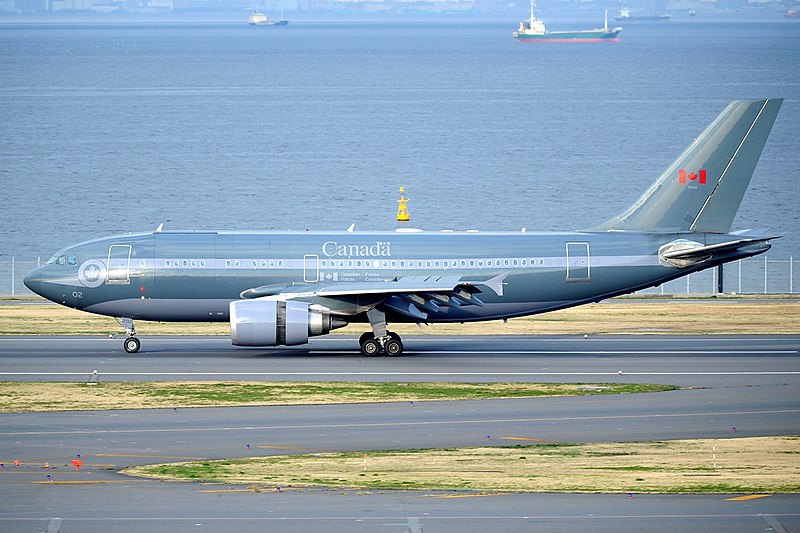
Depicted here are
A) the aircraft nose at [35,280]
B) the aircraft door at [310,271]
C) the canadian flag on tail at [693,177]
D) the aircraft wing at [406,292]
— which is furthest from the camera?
the canadian flag on tail at [693,177]

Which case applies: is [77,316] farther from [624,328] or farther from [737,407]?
[737,407]

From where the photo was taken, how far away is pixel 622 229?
47.9 m

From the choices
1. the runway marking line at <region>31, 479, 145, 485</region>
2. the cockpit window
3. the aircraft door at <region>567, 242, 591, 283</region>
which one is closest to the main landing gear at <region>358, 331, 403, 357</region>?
the aircraft door at <region>567, 242, 591, 283</region>

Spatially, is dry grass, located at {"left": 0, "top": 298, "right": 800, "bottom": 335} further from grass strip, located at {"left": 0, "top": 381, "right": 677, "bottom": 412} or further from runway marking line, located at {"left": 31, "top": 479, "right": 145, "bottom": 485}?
runway marking line, located at {"left": 31, "top": 479, "right": 145, "bottom": 485}

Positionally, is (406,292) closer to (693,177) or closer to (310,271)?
(310,271)

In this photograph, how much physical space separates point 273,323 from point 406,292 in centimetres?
457

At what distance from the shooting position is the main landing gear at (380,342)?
151 ft

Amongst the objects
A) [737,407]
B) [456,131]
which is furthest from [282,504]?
[456,131]

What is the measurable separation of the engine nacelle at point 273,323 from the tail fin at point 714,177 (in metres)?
12.2

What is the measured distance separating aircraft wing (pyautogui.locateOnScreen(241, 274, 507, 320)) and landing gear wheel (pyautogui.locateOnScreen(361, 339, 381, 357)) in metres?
1.34

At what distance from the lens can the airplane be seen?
46031mm

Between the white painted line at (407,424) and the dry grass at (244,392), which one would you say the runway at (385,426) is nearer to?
the white painted line at (407,424)

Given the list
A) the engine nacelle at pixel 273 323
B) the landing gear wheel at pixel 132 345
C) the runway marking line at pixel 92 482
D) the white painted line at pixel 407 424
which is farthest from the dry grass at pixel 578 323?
the runway marking line at pixel 92 482

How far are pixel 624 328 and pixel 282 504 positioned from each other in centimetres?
3081
